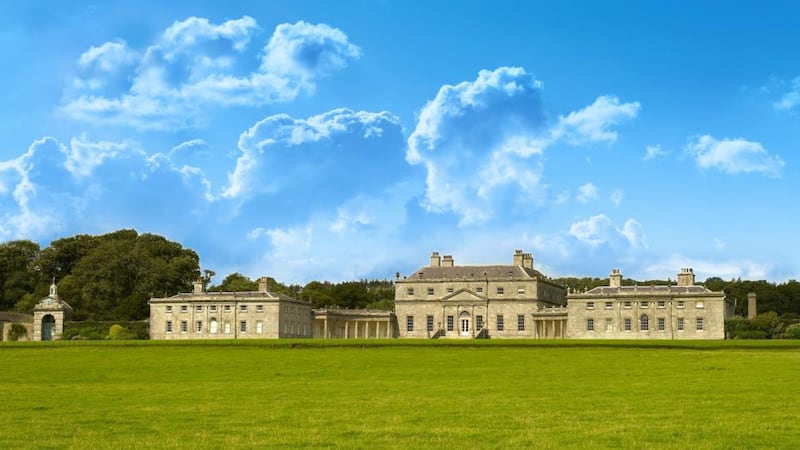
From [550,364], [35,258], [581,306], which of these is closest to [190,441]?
[550,364]

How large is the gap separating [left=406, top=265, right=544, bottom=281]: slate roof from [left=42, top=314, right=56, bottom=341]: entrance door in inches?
1100

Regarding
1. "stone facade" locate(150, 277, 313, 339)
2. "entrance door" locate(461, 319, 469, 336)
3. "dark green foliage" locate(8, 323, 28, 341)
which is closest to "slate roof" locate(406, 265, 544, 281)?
"entrance door" locate(461, 319, 469, 336)

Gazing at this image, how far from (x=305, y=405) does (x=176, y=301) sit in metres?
64.5

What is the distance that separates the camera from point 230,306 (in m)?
83.2

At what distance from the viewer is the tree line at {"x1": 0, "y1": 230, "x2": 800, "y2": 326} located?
300 feet

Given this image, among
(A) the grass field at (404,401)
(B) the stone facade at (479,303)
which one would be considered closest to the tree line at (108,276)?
(B) the stone facade at (479,303)

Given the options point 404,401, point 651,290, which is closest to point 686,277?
point 651,290

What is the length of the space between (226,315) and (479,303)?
64.8ft

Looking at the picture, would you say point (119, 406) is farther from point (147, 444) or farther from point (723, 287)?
point (723, 287)

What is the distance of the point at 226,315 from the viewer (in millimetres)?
83188

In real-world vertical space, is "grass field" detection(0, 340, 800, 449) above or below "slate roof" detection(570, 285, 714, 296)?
below

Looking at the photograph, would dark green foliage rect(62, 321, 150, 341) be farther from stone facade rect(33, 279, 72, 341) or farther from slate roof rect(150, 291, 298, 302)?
slate roof rect(150, 291, 298, 302)

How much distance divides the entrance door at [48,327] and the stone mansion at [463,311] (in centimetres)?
749

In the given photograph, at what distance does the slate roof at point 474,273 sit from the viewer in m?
84.6
